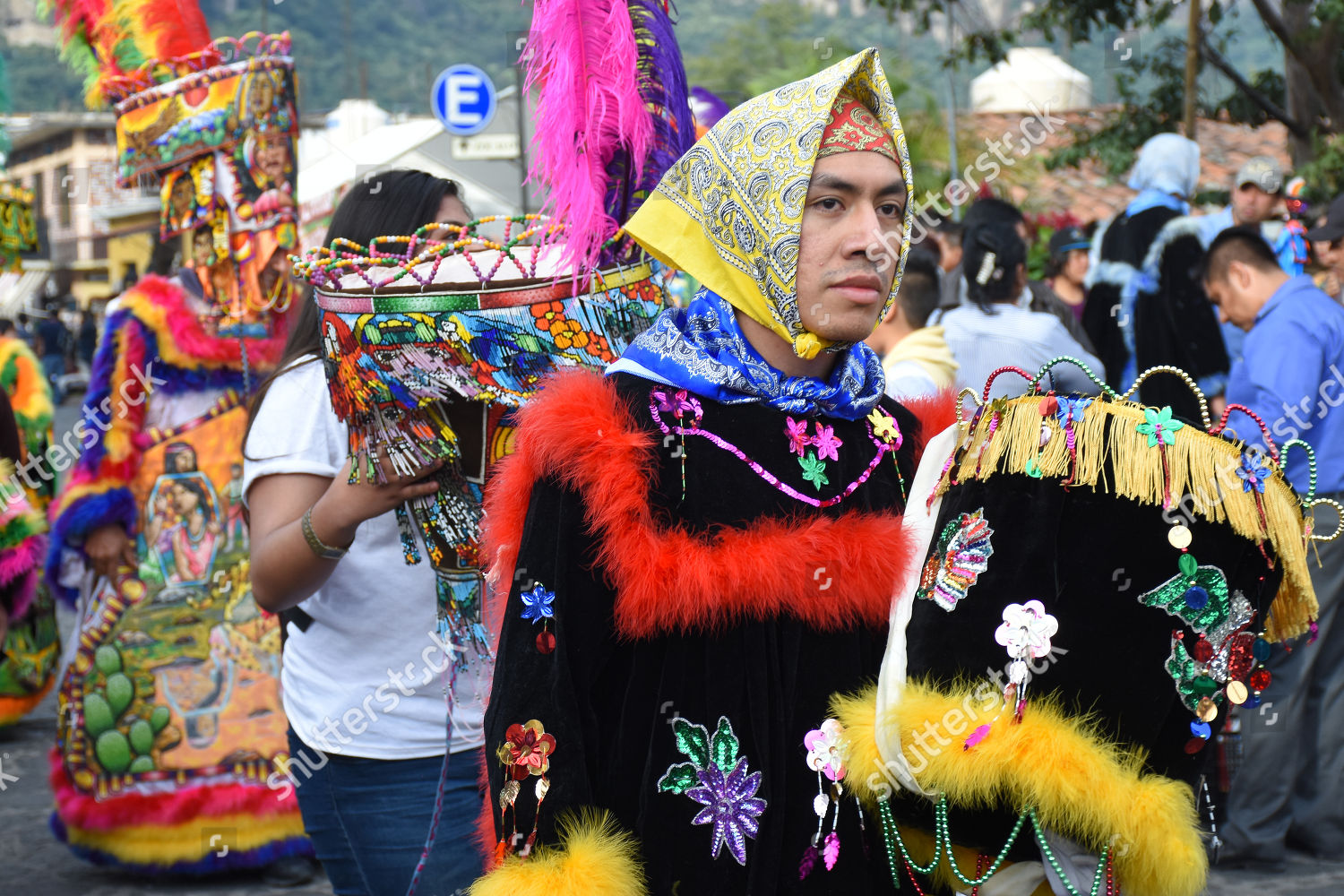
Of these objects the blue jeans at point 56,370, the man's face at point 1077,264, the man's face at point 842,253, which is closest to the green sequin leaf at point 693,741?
the man's face at point 842,253

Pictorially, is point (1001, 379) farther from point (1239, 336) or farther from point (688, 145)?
point (688, 145)

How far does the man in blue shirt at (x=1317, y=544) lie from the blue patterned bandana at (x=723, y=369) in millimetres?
2845

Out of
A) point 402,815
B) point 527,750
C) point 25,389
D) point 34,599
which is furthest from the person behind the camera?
point 25,389

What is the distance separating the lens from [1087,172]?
1942cm

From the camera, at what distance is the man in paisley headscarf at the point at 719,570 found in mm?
1754

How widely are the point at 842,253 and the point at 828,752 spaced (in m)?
0.69

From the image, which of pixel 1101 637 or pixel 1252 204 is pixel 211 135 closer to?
pixel 1101 637

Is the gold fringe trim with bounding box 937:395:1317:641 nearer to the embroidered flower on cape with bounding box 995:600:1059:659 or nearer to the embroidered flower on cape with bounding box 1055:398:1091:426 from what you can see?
the embroidered flower on cape with bounding box 1055:398:1091:426

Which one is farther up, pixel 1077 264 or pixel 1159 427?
pixel 1159 427

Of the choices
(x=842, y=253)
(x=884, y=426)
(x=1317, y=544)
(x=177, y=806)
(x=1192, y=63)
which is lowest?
(x=177, y=806)

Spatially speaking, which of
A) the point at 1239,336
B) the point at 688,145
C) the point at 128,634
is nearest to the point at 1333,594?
the point at 1239,336

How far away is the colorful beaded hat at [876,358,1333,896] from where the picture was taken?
1528mm

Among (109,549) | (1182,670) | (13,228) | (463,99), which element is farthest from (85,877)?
(463,99)

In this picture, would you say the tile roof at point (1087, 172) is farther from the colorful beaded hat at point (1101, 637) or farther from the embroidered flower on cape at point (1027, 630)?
the embroidered flower on cape at point (1027, 630)
